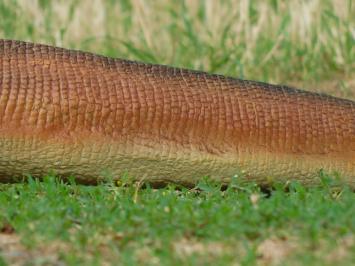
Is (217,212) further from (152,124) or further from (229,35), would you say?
(229,35)

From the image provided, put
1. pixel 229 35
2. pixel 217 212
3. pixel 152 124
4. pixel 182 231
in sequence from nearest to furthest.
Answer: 1. pixel 182 231
2. pixel 217 212
3. pixel 152 124
4. pixel 229 35

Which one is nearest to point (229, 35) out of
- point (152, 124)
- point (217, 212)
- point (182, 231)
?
point (152, 124)

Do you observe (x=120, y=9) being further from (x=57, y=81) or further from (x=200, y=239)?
(x=200, y=239)

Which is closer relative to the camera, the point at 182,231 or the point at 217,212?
the point at 182,231

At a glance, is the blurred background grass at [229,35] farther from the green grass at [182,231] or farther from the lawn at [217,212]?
the green grass at [182,231]

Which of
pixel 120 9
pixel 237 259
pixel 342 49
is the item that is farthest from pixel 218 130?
pixel 120 9
